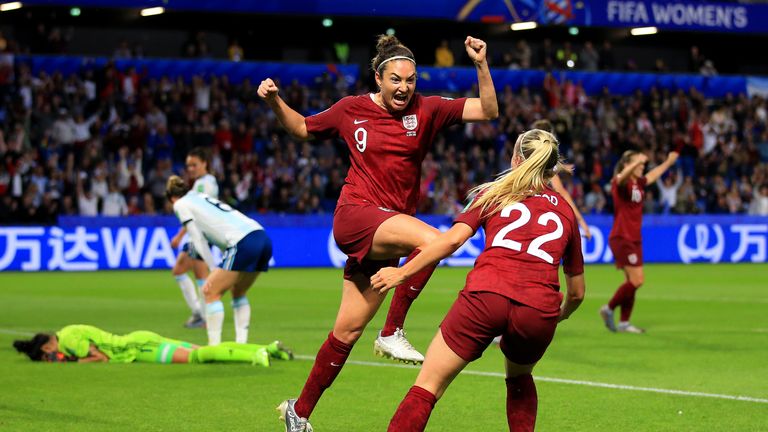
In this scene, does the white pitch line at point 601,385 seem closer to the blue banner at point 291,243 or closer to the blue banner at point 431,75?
the blue banner at point 291,243

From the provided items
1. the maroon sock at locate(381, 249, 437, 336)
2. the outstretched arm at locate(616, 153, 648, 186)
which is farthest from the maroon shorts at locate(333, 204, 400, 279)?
the outstretched arm at locate(616, 153, 648, 186)

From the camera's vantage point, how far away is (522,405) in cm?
641

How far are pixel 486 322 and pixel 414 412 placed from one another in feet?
1.83

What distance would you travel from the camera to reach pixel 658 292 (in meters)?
20.8

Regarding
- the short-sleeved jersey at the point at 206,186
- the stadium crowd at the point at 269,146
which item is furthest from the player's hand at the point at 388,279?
the stadium crowd at the point at 269,146

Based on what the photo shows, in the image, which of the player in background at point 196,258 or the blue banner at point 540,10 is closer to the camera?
the player in background at point 196,258

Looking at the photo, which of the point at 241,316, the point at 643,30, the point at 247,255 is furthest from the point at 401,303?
the point at 643,30

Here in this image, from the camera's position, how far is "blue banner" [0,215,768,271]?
25.7 meters

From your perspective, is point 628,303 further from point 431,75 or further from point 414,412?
point 431,75

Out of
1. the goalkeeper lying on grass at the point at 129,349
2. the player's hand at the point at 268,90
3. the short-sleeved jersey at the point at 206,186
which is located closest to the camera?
the player's hand at the point at 268,90

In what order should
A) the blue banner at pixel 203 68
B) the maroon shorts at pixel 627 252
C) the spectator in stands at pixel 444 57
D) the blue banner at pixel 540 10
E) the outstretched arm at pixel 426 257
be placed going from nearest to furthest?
the outstretched arm at pixel 426 257, the maroon shorts at pixel 627 252, the blue banner at pixel 203 68, the blue banner at pixel 540 10, the spectator in stands at pixel 444 57

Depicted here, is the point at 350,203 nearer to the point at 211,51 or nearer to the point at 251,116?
the point at 251,116

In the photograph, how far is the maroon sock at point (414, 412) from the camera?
580 centimetres

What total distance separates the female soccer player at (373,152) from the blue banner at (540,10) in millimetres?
24480
